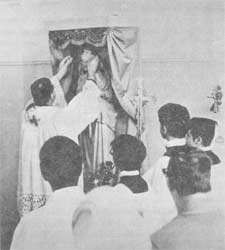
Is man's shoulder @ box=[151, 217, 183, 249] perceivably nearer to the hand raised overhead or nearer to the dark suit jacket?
the dark suit jacket

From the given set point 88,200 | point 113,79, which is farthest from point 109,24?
point 88,200

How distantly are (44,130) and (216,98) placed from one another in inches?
22.1

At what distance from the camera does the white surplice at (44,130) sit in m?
1.35

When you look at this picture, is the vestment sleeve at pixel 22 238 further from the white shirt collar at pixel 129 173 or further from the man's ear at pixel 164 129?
the man's ear at pixel 164 129

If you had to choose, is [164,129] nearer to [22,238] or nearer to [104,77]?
[104,77]

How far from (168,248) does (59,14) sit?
0.81 m

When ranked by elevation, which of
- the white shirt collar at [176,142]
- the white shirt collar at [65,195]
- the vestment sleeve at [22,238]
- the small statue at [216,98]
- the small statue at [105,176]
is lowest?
the vestment sleeve at [22,238]

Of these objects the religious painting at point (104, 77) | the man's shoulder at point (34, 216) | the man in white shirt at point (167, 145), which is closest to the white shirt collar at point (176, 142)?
the man in white shirt at point (167, 145)

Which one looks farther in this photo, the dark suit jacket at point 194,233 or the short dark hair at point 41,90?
the short dark hair at point 41,90

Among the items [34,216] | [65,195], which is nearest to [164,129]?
[65,195]

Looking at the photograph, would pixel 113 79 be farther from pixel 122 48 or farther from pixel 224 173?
pixel 224 173

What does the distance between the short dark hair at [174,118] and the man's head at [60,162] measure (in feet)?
0.96

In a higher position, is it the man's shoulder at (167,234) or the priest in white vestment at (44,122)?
the priest in white vestment at (44,122)

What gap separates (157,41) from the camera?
1.33 meters
